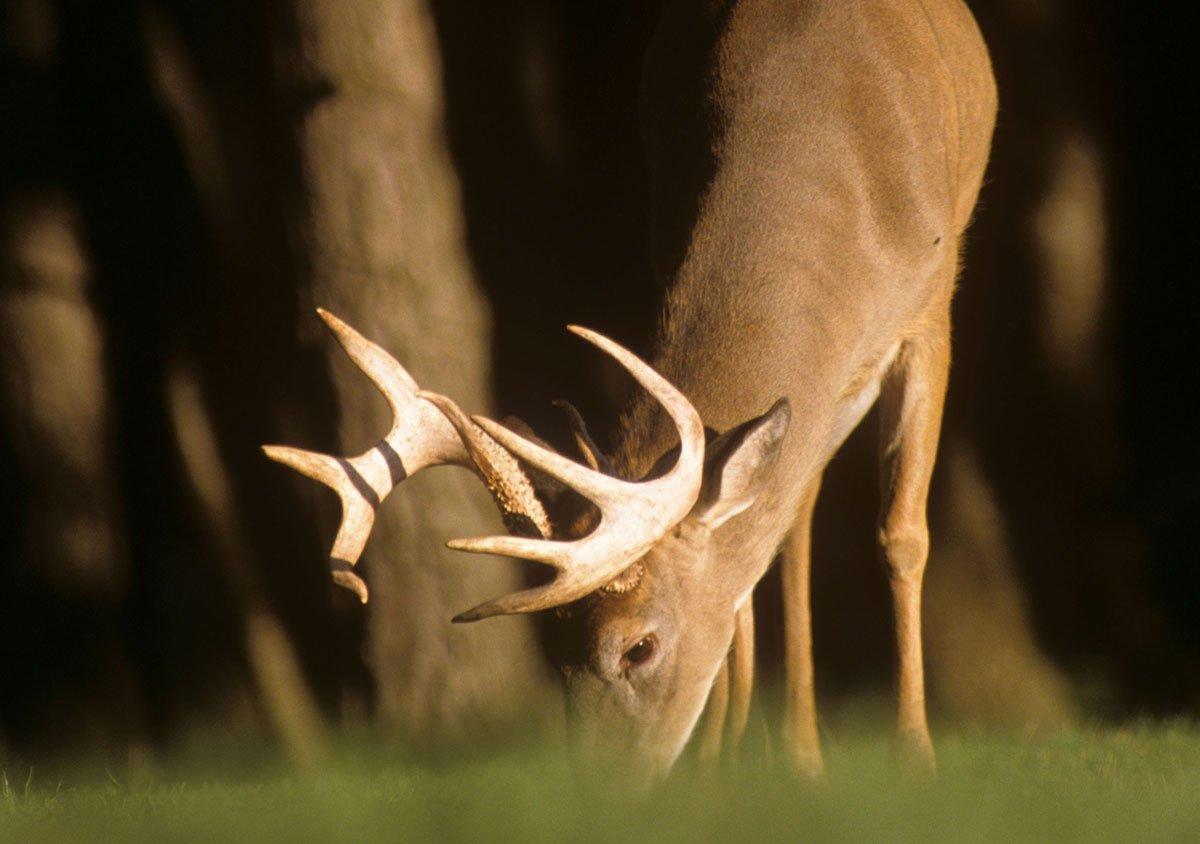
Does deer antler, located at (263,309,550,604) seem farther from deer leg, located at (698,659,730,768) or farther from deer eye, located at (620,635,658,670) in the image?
deer leg, located at (698,659,730,768)

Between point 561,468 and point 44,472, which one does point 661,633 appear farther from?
point 44,472

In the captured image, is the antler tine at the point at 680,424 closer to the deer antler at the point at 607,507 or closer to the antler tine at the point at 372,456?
the deer antler at the point at 607,507

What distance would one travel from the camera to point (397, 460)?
13.7 feet

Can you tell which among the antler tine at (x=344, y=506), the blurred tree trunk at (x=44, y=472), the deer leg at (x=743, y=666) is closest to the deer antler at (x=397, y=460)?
the antler tine at (x=344, y=506)

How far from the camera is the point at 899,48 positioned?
211 inches

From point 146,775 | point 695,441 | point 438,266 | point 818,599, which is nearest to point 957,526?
point 818,599

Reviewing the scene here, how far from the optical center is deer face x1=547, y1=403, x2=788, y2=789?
167 inches

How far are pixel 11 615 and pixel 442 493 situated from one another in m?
2.06

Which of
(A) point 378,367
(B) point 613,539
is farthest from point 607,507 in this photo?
(A) point 378,367

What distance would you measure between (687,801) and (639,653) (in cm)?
50

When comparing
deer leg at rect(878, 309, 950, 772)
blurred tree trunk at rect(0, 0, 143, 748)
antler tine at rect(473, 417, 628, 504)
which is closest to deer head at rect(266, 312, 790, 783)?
antler tine at rect(473, 417, 628, 504)

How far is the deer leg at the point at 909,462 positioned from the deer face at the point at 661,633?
1217mm

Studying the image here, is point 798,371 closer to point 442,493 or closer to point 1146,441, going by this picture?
point 442,493

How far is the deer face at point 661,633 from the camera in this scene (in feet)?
13.9
